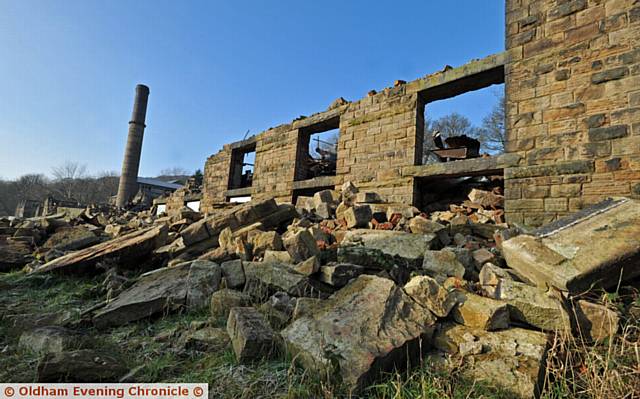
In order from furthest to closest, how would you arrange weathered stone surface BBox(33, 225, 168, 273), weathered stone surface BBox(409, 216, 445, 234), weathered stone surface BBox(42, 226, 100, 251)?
weathered stone surface BBox(42, 226, 100, 251) < weathered stone surface BBox(33, 225, 168, 273) < weathered stone surface BBox(409, 216, 445, 234)

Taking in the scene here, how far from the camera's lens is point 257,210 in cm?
472

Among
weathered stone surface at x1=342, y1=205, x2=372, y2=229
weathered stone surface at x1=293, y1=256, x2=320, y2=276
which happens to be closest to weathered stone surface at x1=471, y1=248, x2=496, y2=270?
weathered stone surface at x1=293, y1=256, x2=320, y2=276

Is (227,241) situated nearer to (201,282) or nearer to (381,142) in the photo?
(201,282)

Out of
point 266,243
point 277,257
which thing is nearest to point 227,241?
point 266,243

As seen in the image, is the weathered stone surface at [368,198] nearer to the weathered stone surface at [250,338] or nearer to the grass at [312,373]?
the grass at [312,373]

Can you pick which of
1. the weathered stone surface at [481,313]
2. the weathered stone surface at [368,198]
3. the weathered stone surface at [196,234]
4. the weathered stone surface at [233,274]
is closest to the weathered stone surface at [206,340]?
the weathered stone surface at [233,274]

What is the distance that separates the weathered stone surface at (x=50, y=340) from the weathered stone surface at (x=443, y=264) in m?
2.90

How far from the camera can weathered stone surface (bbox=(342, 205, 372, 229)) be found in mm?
4387

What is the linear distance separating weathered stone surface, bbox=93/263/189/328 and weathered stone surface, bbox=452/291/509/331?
2.43 m

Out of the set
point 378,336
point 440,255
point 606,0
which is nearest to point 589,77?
point 606,0

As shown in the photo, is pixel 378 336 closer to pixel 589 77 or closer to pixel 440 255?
pixel 440 255

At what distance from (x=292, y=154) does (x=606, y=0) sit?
6531 mm

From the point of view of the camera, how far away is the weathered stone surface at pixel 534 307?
6.42ft

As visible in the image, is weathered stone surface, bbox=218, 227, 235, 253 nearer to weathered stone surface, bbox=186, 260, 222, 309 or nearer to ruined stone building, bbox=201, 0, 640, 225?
weathered stone surface, bbox=186, 260, 222, 309
